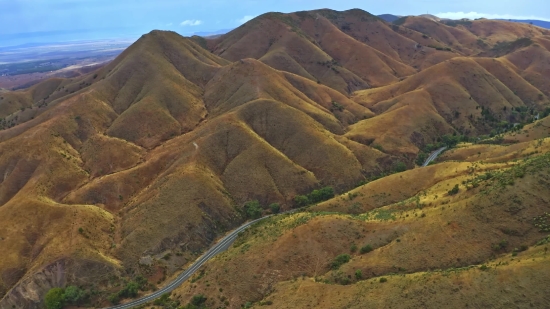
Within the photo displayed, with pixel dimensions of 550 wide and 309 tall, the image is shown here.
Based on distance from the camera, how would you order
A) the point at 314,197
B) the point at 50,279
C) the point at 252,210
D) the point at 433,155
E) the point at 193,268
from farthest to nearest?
the point at 433,155
the point at 314,197
the point at 252,210
the point at 193,268
the point at 50,279

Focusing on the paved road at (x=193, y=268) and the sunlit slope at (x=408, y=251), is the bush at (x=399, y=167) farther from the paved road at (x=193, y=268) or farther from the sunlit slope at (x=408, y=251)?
the paved road at (x=193, y=268)

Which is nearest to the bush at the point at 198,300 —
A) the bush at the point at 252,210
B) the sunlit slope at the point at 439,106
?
the bush at the point at 252,210

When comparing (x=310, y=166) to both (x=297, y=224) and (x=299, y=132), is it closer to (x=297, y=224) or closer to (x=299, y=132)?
(x=299, y=132)

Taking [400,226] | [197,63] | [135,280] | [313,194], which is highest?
[197,63]

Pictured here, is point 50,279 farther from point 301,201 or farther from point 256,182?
point 301,201

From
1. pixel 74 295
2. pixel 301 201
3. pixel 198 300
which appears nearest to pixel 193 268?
pixel 198 300

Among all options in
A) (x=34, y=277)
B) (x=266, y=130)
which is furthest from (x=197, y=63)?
(x=34, y=277)
